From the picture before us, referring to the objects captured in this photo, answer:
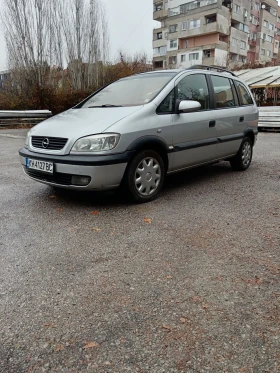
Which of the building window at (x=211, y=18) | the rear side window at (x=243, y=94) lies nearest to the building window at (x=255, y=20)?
the building window at (x=211, y=18)

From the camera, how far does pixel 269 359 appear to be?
160 cm

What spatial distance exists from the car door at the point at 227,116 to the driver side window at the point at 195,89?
0.23m

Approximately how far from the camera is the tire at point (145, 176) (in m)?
3.74

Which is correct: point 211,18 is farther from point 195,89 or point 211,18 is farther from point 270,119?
point 195,89

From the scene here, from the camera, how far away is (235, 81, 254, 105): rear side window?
5602 millimetres

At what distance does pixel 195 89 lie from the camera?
460 cm

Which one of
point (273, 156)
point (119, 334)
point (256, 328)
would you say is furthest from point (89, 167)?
point (273, 156)

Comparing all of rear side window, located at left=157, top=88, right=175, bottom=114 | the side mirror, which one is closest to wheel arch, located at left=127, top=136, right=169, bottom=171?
rear side window, located at left=157, top=88, right=175, bottom=114

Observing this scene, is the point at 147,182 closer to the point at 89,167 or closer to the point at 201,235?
A: the point at 89,167

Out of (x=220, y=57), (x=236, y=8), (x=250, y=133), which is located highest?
(x=236, y=8)

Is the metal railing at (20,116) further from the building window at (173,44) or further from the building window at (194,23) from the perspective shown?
the building window at (173,44)

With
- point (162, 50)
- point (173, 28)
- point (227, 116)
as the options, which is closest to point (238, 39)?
point (173, 28)

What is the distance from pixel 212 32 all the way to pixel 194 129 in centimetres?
4341

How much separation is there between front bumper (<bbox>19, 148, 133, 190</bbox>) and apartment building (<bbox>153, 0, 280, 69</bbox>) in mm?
40129
